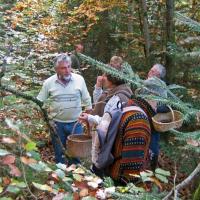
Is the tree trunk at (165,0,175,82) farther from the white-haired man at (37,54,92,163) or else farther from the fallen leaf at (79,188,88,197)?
the fallen leaf at (79,188,88,197)

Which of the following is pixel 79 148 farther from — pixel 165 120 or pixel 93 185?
pixel 93 185

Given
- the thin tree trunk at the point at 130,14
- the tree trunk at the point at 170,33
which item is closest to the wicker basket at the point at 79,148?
the tree trunk at the point at 170,33

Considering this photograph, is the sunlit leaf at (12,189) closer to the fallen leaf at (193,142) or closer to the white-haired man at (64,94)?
the fallen leaf at (193,142)

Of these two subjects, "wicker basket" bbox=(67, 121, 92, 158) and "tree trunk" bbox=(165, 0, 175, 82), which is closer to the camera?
"wicker basket" bbox=(67, 121, 92, 158)

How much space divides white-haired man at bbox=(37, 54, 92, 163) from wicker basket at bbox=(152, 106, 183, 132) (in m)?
1.04

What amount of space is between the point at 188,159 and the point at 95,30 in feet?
20.0

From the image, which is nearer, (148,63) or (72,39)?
(148,63)

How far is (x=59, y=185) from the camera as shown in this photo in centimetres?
229

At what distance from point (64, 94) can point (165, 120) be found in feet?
4.87

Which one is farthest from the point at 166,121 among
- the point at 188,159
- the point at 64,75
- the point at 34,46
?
the point at 34,46

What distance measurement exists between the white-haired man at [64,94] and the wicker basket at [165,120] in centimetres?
104

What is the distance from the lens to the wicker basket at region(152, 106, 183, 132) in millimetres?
5051

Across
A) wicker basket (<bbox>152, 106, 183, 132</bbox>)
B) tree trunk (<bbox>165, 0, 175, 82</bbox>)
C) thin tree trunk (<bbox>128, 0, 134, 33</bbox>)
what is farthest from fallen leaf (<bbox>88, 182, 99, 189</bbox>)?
thin tree trunk (<bbox>128, 0, 134, 33</bbox>)

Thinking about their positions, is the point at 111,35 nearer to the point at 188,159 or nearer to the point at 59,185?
the point at 188,159
